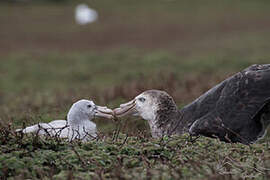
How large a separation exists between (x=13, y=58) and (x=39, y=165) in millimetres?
15824

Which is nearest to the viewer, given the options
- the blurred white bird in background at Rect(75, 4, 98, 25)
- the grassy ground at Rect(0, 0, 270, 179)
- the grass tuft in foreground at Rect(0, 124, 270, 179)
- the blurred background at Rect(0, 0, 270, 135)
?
the grass tuft in foreground at Rect(0, 124, 270, 179)

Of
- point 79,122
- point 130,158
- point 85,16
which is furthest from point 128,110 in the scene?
point 85,16

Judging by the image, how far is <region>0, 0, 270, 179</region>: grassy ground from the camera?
4.94 m

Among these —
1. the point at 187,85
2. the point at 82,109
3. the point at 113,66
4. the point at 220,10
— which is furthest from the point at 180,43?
the point at 82,109

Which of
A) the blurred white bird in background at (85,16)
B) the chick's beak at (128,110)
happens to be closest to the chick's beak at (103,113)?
the chick's beak at (128,110)

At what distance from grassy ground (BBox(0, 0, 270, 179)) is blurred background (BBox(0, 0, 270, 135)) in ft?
0.15

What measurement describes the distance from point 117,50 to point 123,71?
4.50 m

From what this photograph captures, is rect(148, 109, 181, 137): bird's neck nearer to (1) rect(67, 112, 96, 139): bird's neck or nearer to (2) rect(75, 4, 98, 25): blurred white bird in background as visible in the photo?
(1) rect(67, 112, 96, 139): bird's neck

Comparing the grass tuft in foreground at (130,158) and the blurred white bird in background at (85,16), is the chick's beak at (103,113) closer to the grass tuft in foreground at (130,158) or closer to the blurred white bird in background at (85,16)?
the grass tuft in foreground at (130,158)

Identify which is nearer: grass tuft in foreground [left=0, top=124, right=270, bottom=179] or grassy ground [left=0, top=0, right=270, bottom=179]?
grass tuft in foreground [left=0, top=124, right=270, bottom=179]

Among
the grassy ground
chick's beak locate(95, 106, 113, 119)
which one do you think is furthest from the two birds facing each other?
the grassy ground

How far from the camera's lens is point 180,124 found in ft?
22.4

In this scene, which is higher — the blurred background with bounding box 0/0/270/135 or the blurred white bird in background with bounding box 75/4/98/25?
the blurred white bird in background with bounding box 75/4/98/25

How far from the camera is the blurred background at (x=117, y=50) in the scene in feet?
37.0
